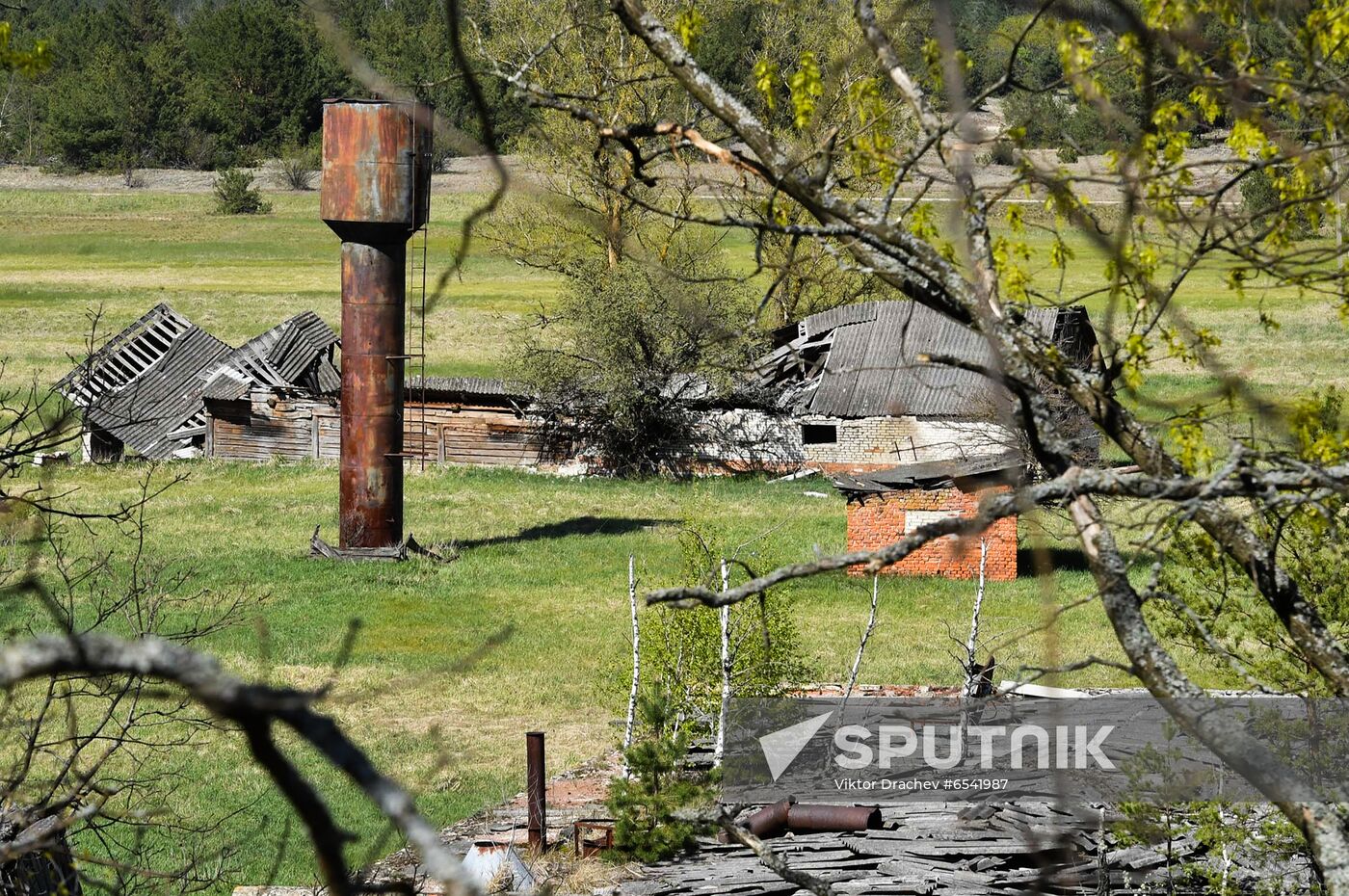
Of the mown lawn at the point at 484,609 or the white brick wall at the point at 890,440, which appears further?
the white brick wall at the point at 890,440

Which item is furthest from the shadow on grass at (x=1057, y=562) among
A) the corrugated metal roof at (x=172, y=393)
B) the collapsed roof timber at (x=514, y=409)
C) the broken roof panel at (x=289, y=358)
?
the corrugated metal roof at (x=172, y=393)

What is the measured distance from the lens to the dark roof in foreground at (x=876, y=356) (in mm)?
31156

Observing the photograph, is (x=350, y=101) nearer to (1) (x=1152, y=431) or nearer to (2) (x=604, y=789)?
(2) (x=604, y=789)

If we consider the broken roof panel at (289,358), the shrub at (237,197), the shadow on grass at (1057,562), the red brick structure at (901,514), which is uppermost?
the shrub at (237,197)

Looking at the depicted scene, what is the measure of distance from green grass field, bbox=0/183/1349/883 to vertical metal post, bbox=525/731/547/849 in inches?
48.8

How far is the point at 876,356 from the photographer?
107ft

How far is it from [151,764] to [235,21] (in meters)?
71.9

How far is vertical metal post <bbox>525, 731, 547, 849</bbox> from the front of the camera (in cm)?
1098

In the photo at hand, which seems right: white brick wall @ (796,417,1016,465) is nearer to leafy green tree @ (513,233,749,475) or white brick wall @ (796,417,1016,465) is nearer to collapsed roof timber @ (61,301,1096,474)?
collapsed roof timber @ (61,301,1096,474)

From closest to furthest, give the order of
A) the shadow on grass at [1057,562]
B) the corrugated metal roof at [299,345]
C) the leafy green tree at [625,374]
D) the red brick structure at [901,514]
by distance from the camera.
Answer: the red brick structure at [901,514] → the shadow on grass at [1057,562] → the leafy green tree at [625,374] → the corrugated metal roof at [299,345]

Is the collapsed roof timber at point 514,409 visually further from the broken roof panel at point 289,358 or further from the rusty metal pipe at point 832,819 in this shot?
the rusty metal pipe at point 832,819

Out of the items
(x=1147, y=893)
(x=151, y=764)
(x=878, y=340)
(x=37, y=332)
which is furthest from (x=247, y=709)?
(x=37, y=332)

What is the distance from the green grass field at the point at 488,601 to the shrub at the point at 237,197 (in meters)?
29.6

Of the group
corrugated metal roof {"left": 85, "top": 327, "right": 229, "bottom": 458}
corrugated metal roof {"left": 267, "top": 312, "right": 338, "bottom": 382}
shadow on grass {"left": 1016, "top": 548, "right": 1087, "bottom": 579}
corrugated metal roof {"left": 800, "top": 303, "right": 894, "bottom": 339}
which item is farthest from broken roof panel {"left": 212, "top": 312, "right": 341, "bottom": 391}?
shadow on grass {"left": 1016, "top": 548, "right": 1087, "bottom": 579}
